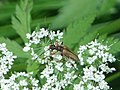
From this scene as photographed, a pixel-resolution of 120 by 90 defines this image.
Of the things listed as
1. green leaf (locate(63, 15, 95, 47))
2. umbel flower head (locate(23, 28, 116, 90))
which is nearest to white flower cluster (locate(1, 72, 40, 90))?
umbel flower head (locate(23, 28, 116, 90))

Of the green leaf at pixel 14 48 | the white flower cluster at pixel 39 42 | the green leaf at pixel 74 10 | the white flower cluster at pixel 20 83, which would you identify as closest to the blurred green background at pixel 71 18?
the green leaf at pixel 74 10

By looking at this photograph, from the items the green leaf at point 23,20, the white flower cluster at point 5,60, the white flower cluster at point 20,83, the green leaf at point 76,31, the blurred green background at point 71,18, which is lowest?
the white flower cluster at point 20,83

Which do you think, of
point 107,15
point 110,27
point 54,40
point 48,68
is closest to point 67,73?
point 48,68

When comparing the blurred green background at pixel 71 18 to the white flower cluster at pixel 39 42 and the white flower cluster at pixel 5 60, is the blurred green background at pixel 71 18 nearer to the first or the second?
the white flower cluster at pixel 39 42

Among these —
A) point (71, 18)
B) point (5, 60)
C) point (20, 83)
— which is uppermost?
point (71, 18)

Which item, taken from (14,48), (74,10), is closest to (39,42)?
(14,48)

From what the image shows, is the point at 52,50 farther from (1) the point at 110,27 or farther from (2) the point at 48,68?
(1) the point at 110,27

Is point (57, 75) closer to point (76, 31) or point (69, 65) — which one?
point (69, 65)
